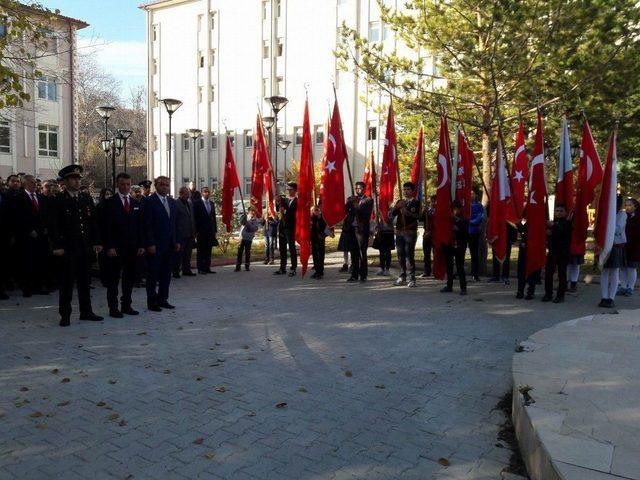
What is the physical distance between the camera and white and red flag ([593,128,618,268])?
8.62 metres

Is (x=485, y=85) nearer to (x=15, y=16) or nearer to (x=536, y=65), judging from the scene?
(x=536, y=65)

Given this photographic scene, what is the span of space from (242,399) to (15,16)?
7497 mm

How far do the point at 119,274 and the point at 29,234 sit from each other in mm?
3023

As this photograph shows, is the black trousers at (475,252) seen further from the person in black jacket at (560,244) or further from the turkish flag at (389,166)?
the person in black jacket at (560,244)

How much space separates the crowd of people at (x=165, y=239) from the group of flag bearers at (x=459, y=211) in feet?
0.12

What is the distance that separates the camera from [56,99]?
39625mm

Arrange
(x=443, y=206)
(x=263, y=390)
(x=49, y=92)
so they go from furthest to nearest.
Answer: (x=49, y=92) < (x=443, y=206) < (x=263, y=390)

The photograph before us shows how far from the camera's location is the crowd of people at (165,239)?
26.8 feet

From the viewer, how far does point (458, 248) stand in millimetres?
10914

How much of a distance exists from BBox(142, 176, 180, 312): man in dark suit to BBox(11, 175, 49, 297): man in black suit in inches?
116

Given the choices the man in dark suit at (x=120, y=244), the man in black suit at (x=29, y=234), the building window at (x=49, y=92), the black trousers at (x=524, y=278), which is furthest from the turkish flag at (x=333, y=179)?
the building window at (x=49, y=92)

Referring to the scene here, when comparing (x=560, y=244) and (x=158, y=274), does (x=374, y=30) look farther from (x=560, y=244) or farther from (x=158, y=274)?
(x=158, y=274)

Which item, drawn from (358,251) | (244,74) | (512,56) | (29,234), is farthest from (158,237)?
(244,74)

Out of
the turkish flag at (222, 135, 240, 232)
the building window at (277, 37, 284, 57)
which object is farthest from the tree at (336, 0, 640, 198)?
A: the building window at (277, 37, 284, 57)
